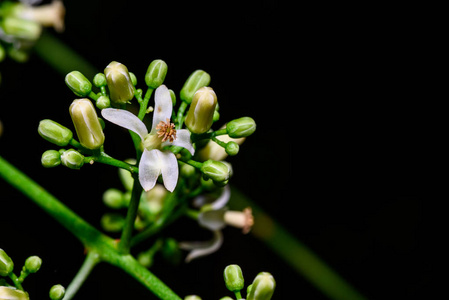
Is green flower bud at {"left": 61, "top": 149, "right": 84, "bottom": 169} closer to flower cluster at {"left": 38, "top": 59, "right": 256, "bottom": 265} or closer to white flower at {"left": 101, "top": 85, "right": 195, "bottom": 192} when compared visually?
flower cluster at {"left": 38, "top": 59, "right": 256, "bottom": 265}

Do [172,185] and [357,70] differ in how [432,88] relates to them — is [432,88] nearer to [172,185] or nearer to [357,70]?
[357,70]

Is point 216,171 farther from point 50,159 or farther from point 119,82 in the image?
point 50,159

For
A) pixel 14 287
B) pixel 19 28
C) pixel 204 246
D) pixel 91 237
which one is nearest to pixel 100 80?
pixel 91 237

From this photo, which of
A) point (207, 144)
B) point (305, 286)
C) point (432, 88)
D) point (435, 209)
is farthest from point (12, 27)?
point (435, 209)

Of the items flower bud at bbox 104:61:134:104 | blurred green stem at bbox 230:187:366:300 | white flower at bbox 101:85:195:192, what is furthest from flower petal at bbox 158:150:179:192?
blurred green stem at bbox 230:187:366:300

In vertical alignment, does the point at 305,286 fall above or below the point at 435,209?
below

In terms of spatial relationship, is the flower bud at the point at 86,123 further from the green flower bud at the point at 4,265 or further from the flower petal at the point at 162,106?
the green flower bud at the point at 4,265
